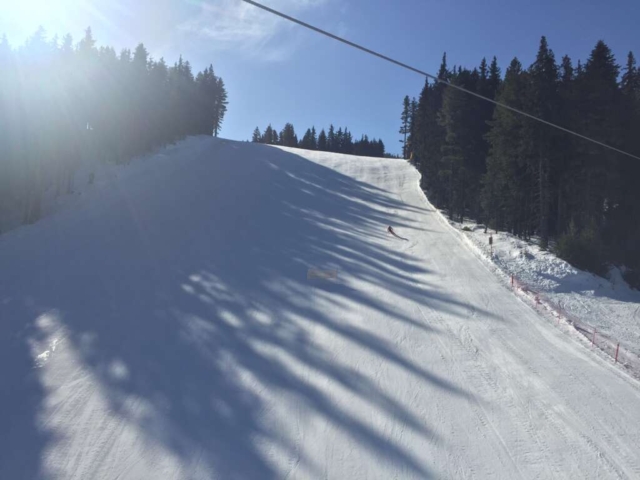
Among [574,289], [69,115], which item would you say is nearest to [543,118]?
[574,289]

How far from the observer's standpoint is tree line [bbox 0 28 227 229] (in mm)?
26797

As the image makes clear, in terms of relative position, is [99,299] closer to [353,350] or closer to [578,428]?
[353,350]

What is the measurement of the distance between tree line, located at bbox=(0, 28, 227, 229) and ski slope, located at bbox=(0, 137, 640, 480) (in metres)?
6.28

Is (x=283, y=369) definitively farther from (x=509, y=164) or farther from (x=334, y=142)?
(x=334, y=142)

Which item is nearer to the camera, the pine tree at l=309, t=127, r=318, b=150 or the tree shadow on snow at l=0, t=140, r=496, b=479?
the tree shadow on snow at l=0, t=140, r=496, b=479

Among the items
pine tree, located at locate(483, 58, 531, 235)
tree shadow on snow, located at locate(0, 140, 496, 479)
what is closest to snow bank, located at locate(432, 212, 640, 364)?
tree shadow on snow, located at locate(0, 140, 496, 479)

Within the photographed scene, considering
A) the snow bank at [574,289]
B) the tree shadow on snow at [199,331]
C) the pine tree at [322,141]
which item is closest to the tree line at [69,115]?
the tree shadow on snow at [199,331]

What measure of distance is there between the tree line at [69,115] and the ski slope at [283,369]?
20.6ft

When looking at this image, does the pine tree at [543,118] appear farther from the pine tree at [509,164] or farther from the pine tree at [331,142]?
the pine tree at [331,142]

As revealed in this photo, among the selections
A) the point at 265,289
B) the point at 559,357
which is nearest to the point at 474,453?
the point at 559,357

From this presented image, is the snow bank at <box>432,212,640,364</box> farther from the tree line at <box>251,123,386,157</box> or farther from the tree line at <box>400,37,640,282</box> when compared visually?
the tree line at <box>251,123,386,157</box>

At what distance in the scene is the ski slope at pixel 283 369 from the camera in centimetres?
810

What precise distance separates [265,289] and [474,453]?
941 centimetres

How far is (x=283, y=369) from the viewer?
36.1ft
